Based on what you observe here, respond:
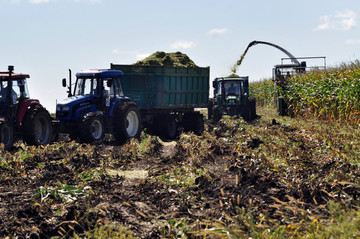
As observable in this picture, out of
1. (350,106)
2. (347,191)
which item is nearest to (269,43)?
(350,106)

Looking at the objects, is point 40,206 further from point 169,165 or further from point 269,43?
point 269,43

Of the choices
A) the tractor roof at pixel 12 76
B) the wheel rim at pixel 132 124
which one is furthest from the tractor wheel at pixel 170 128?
the tractor roof at pixel 12 76

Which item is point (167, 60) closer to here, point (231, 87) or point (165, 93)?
point (165, 93)

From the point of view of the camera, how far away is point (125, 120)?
50.9ft

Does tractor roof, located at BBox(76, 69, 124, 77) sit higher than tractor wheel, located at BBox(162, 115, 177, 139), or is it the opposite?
tractor roof, located at BBox(76, 69, 124, 77)

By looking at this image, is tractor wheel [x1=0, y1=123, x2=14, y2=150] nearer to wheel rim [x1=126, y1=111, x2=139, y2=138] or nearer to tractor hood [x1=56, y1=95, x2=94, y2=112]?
tractor hood [x1=56, y1=95, x2=94, y2=112]

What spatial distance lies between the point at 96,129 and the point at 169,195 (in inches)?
317

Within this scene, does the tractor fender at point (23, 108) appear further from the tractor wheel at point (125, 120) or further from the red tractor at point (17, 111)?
the tractor wheel at point (125, 120)

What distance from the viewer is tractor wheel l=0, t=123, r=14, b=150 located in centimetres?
1278

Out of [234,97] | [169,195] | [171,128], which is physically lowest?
[169,195]

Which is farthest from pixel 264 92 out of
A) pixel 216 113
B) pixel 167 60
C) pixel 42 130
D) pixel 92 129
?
pixel 42 130

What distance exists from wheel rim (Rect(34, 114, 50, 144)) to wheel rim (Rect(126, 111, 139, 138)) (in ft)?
9.39

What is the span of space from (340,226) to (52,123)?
36.5 feet

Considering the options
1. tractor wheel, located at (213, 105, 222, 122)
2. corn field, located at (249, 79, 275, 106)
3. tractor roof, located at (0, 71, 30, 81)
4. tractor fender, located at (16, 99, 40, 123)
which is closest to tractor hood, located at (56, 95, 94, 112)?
tractor fender, located at (16, 99, 40, 123)
